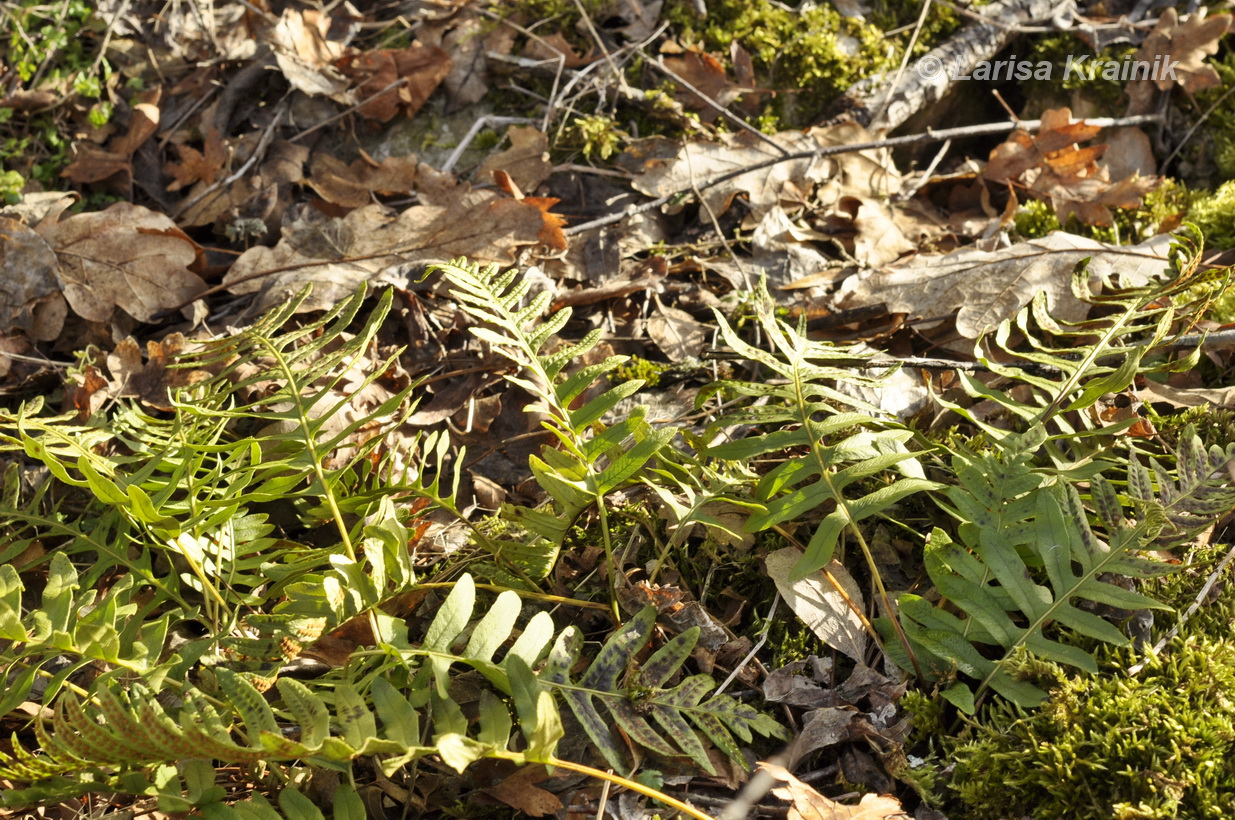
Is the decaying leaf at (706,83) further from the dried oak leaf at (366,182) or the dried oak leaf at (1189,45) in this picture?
the dried oak leaf at (1189,45)

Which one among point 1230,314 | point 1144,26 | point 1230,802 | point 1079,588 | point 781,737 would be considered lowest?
point 781,737

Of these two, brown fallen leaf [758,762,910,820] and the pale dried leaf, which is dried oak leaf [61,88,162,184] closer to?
the pale dried leaf

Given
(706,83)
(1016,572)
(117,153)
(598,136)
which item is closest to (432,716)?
(1016,572)

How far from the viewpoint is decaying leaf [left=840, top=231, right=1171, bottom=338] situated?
2.84 metres

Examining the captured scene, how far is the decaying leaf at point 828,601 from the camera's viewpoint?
2.12m

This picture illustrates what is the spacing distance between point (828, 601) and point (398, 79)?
3053mm

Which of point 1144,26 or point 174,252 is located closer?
point 174,252

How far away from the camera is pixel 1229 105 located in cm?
362

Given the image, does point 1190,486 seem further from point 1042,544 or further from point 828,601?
point 828,601

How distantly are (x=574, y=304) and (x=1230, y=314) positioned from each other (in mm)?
2089

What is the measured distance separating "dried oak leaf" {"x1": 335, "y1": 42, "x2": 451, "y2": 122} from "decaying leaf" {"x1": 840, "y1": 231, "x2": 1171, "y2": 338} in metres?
2.15

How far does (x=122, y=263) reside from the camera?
3.38 m

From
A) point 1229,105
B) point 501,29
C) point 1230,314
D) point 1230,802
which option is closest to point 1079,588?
point 1230,802

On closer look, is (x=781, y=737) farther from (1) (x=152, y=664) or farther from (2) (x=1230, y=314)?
(2) (x=1230, y=314)
